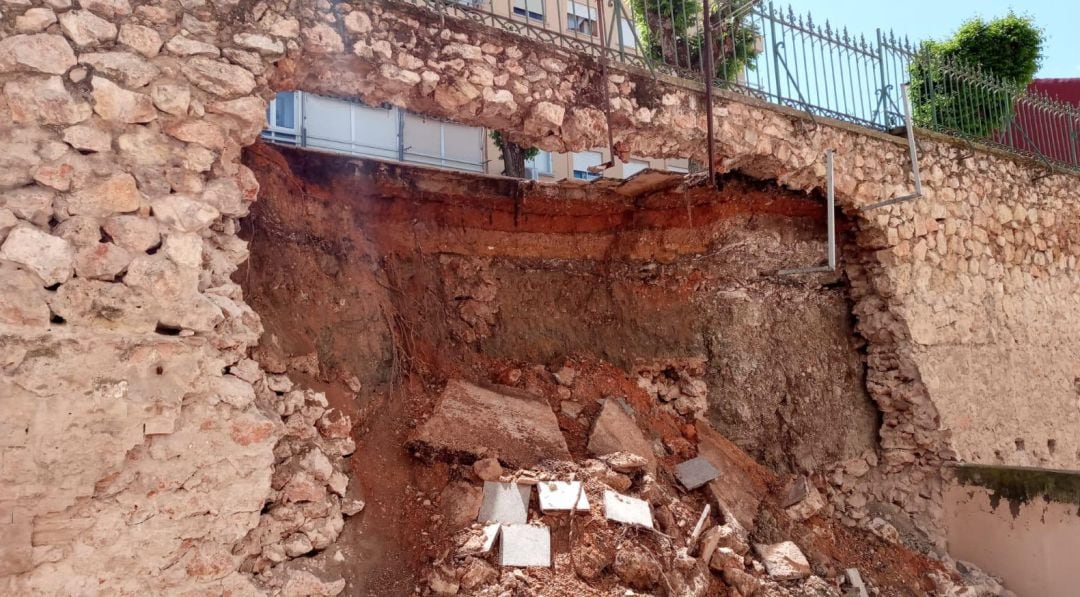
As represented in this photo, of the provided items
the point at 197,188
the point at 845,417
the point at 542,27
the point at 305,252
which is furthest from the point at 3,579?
the point at 845,417

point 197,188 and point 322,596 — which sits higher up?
point 197,188

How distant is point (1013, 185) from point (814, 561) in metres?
4.45

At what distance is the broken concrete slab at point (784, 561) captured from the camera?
4.79 meters

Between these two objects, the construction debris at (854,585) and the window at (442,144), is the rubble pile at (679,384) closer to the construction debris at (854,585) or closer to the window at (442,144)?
the construction debris at (854,585)

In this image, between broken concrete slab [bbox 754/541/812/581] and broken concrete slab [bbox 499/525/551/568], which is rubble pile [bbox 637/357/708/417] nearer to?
broken concrete slab [bbox 754/541/812/581]

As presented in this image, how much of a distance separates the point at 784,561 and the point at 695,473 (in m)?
0.82

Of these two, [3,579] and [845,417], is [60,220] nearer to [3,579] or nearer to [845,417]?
[3,579]

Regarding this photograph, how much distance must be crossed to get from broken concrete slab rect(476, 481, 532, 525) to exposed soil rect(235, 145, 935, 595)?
74cm

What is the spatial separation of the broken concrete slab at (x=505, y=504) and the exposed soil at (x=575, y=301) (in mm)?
738

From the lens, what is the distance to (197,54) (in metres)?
3.41

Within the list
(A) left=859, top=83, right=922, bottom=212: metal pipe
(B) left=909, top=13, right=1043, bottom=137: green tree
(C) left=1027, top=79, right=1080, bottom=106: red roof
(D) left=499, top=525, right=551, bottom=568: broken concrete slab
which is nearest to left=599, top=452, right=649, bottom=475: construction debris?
(D) left=499, top=525, right=551, bottom=568: broken concrete slab

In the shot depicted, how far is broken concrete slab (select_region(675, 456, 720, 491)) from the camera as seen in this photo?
526 cm

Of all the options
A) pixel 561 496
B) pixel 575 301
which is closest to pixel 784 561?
pixel 561 496

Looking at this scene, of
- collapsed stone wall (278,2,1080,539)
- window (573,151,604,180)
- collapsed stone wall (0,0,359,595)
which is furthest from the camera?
window (573,151,604,180)
